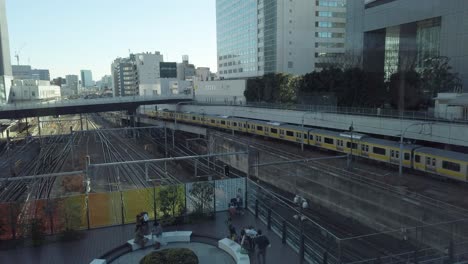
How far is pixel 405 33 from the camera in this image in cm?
3788

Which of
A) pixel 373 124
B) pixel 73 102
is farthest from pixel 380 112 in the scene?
pixel 73 102

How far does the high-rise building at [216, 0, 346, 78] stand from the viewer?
184ft

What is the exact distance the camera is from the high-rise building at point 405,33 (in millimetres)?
30542

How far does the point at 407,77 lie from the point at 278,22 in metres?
28.9

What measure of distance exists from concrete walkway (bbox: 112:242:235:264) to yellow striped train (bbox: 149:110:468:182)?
15.1m

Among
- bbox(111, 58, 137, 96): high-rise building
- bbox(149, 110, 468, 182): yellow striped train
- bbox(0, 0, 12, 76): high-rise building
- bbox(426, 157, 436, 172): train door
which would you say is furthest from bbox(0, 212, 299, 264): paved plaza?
bbox(111, 58, 137, 96): high-rise building

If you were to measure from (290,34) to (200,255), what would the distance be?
51241 mm

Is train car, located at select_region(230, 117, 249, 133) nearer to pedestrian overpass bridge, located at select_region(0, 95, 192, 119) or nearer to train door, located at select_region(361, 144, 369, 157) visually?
train door, located at select_region(361, 144, 369, 157)

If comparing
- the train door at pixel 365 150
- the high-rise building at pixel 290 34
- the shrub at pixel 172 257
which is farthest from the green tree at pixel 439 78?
the shrub at pixel 172 257

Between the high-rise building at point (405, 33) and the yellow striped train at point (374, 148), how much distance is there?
44.1 ft

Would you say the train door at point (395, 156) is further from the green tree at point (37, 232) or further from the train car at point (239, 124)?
the green tree at point (37, 232)

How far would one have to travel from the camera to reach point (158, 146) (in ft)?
150

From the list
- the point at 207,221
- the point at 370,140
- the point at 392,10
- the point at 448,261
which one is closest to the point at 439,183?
the point at 370,140

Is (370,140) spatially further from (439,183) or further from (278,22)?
(278,22)
